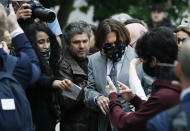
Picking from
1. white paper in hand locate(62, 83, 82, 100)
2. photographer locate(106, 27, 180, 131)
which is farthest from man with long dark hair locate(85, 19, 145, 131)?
photographer locate(106, 27, 180, 131)

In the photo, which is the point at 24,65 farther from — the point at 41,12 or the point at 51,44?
the point at 51,44

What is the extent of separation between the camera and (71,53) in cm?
→ 619

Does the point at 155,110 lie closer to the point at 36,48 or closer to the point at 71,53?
the point at 36,48

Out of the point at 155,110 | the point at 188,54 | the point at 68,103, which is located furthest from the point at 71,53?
the point at 188,54

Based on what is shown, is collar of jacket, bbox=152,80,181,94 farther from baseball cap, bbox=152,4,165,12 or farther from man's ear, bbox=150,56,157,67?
baseball cap, bbox=152,4,165,12

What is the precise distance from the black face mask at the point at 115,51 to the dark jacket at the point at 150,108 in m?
1.18

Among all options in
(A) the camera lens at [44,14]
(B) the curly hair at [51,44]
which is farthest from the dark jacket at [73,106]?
(A) the camera lens at [44,14]

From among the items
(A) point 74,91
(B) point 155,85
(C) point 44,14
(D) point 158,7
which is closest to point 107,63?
(A) point 74,91

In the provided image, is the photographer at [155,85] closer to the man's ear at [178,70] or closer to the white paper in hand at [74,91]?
the man's ear at [178,70]

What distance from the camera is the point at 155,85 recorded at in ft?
12.9

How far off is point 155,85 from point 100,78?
1.53 metres

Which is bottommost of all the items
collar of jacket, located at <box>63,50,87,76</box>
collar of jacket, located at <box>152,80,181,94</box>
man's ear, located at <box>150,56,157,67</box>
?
collar of jacket, located at <box>63,50,87,76</box>

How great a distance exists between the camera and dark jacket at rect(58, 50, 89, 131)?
573cm

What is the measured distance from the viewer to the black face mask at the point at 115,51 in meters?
A: 5.33
